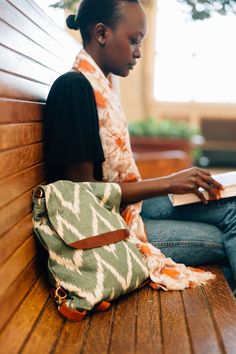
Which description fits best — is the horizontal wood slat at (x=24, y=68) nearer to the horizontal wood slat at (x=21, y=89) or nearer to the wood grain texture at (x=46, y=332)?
the horizontal wood slat at (x=21, y=89)

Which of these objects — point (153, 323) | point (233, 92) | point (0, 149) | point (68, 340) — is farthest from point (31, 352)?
point (233, 92)

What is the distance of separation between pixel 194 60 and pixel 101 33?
16.5 feet

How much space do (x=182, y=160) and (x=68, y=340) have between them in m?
3.15

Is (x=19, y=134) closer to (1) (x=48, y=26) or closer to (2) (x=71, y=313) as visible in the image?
(2) (x=71, y=313)

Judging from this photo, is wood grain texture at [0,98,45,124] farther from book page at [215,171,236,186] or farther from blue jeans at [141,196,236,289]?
book page at [215,171,236,186]

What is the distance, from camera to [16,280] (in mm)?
1294

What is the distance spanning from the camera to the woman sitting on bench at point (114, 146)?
1.61 m

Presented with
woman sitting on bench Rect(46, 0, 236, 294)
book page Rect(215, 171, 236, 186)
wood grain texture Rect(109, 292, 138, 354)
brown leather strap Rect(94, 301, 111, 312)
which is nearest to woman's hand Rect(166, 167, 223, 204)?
woman sitting on bench Rect(46, 0, 236, 294)

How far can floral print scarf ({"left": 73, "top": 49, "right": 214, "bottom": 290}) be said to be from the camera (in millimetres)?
1648

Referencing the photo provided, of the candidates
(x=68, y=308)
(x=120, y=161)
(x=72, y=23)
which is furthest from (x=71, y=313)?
(x=72, y=23)

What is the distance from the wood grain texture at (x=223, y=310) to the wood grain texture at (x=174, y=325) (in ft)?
0.30

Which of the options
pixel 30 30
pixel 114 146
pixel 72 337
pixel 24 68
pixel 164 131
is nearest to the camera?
pixel 72 337

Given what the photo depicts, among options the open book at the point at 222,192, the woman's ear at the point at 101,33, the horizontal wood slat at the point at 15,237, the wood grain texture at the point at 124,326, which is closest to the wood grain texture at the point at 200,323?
the wood grain texture at the point at 124,326

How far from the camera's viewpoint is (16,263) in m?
1.30
